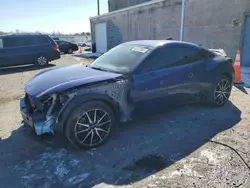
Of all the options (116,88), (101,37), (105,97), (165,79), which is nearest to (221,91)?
(165,79)

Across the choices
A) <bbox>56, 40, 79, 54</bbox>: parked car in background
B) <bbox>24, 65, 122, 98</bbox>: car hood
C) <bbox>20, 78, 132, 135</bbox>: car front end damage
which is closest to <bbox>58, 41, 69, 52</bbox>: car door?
<bbox>56, 40, 79, 54</bbox>: parked car in background

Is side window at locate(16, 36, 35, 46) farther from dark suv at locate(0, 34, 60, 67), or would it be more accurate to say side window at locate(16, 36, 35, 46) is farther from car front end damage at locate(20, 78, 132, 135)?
car front end damage at locate(20, 78, 132, 135)

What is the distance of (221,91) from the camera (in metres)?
5.00

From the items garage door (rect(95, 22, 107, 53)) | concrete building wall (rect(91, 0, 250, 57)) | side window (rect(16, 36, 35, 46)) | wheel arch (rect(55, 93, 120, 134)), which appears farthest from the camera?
garage door (rect(95, 22, 107, 53))

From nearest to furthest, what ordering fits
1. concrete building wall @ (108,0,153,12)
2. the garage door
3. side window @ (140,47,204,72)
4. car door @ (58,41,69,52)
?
side window @ (140,47,204,72) → the garage door → concrete building wall @ (108,0,153,12) → car door @ (58,41,69,52)

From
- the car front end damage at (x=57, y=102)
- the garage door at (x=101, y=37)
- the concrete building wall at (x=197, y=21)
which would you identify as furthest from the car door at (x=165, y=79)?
the garage door at (x=101, y=37)

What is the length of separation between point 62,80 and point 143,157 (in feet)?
5.45

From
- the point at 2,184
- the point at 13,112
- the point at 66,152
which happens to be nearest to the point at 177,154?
the point at 66,152

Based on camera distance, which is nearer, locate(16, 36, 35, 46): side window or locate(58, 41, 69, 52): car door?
locate(16, 36, 35, 46): side window

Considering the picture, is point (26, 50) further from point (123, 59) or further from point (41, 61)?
point (123, 59)

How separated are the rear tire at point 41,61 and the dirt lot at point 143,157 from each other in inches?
324

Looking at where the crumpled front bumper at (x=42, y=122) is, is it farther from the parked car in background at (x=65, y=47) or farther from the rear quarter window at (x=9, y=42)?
the parked car in background at (x=65, y=47)

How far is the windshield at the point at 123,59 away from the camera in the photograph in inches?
150

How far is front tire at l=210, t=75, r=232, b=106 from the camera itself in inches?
192
